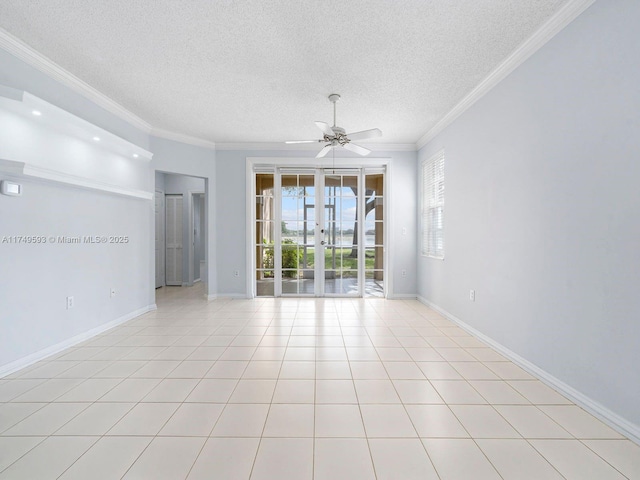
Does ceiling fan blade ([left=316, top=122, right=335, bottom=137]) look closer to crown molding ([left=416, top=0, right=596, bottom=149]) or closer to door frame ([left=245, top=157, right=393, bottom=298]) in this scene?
crown molding ([left=416, top=0, right=596, bottom=149])

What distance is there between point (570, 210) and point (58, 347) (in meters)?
4.61

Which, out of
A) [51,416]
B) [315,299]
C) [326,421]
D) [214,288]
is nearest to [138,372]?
[51,416]

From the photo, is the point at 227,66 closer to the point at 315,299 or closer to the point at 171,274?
the point at 315,299

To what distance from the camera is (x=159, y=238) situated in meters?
6.47

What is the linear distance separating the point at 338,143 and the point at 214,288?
340 centimetres

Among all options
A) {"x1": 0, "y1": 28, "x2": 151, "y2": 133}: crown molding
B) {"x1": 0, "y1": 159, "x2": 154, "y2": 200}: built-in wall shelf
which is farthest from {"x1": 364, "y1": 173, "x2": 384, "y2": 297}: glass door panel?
{"x1": 0, "y1": 28, "x2": 151, "y2": 133}: crown molding

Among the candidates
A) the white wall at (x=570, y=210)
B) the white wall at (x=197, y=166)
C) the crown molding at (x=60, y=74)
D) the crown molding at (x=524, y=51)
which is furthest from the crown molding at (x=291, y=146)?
the white wall at (x=570, y=210)

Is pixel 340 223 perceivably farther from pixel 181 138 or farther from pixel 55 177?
pixel 55 177

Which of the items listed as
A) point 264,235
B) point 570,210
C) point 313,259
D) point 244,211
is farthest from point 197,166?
point 570,210

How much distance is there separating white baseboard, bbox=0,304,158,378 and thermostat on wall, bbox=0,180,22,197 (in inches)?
55.9

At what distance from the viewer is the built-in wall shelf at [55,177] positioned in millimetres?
2336

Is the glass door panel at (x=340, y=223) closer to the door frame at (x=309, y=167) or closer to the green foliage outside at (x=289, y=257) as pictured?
the door frame at (x=309, y=167)

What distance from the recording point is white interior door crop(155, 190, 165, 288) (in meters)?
6.41

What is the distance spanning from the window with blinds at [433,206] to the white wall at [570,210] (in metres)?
1.08
